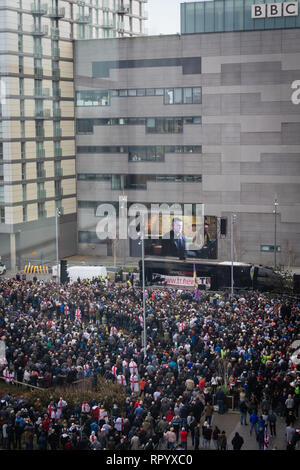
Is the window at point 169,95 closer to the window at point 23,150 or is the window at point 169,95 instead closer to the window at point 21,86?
the window at point 21,86

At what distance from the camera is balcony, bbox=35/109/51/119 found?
220ft

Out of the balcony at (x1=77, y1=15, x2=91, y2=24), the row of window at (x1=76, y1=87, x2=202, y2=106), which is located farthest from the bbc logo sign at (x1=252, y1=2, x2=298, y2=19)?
the balcony at (x1=77, y1=15, x2=91, y2=24)

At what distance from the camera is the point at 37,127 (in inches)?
2648

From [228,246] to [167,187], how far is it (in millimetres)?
7980

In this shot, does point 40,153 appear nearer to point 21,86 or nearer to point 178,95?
point 21,86

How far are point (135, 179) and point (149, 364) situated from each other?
4099 cm

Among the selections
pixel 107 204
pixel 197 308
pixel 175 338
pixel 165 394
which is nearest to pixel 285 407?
pixel 165 394

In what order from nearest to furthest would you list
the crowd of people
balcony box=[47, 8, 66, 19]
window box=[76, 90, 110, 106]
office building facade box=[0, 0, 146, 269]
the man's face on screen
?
1. the crowd of people
2. office building facade box=[0, 0, 146, 269]
3. the man's face on screen
4. balcony box=[47, 8, 66, 19]
5. window box=[76, 90, 110, 106]

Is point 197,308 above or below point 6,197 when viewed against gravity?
below

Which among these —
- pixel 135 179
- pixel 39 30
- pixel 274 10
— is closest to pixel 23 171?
pixel 135 179

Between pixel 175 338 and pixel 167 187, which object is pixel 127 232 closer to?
pixel 167 187

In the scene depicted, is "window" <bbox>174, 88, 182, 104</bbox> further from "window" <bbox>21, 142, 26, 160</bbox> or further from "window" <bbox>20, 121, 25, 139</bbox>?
"window" <bbox>21, 142, 26, 160</bbox>

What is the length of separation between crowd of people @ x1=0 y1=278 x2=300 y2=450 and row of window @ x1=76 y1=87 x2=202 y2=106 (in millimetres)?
27466

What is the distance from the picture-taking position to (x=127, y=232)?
70.2 meters
